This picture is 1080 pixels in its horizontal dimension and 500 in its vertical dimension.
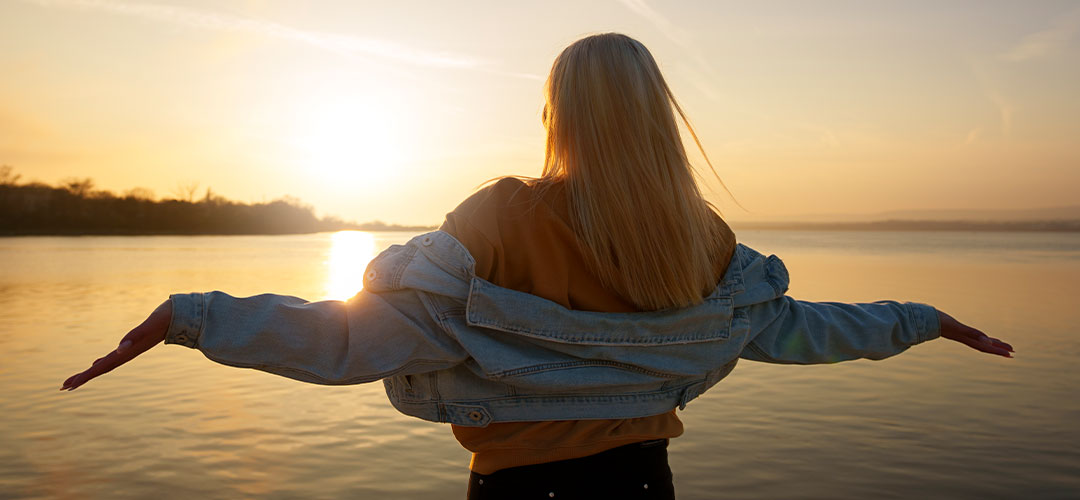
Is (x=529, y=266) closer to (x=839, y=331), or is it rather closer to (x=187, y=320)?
(x=187, y=320)

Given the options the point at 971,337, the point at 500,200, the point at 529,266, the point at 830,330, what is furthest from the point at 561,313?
the point at 971,337

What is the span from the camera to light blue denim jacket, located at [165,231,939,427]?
150 cm

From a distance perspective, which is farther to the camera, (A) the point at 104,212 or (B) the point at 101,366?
(A) the point at 104,212

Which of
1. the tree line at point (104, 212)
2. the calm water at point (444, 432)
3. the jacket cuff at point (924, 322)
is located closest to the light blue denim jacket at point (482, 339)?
the jacket cuff at point (924, 322)

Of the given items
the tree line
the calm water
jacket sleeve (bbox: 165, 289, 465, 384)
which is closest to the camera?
jacket sleeve (bbox: 165, 289, 465, 384)

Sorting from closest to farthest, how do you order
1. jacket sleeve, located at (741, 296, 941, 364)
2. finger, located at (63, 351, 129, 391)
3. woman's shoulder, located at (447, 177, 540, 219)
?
finger, located at (63, 351, 129, 391) → woman's shoulder, located at (447, 177, 540, 219) → jacket sleeve, located at (741, 296, 941, 364)

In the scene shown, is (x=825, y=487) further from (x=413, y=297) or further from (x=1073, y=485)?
(x=413, y=297)

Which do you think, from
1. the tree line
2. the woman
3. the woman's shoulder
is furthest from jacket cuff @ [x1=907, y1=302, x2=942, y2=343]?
the tree line

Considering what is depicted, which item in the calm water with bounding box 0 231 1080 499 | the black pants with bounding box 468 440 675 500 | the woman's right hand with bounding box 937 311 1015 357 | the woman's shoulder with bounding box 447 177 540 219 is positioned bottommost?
A: the calm water with bounding box 0 231 1080 499

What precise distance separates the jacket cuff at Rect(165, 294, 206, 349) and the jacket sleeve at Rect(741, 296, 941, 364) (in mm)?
1268

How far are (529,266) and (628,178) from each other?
0.28 meters

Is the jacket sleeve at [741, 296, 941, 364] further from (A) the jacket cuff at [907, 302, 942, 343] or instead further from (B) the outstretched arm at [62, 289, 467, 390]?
(B) the outstretched arm at [62, 289, 467, 390]

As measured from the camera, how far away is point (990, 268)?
26.7m

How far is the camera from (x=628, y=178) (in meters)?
1.62
